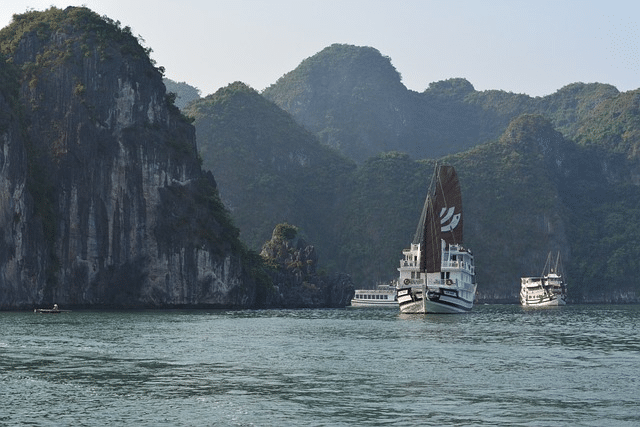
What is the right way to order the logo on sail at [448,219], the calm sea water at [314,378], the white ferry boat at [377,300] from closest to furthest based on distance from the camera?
the calm sea water at [314,378], the logo on sail at [448,219], the white ferry boat at [377,300]

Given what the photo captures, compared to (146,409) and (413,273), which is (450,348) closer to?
(146,409)

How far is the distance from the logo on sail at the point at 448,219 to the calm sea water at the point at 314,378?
43812 mm

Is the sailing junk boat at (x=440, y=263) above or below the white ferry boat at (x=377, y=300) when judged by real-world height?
above

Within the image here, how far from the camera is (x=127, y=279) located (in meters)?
142

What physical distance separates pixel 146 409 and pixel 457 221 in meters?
92.3

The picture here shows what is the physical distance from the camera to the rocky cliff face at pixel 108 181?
13825cm

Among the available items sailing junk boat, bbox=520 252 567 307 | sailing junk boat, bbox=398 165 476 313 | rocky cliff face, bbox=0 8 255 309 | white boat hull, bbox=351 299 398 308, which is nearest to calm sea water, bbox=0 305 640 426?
sailing junk boat, bbox=398 165 476 313

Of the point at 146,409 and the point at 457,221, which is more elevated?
the point at 457,221

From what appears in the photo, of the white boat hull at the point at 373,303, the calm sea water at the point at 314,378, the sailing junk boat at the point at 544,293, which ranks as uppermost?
Result: the sailing junk boat at the point at 544,293

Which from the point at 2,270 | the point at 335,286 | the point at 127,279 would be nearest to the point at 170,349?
the point at 2,270

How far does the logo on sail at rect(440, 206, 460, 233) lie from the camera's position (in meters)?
127

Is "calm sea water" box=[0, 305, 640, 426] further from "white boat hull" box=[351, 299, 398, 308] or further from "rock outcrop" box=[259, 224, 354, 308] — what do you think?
"white boat hull" box=[351, 299, 398, 308]

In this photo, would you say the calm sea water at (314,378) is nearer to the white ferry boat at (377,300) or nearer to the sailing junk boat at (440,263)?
the sailing junk boat at (440,263)

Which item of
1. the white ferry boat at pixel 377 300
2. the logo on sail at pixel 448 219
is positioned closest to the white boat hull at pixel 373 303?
the white ferry boat at pixel 377 300
